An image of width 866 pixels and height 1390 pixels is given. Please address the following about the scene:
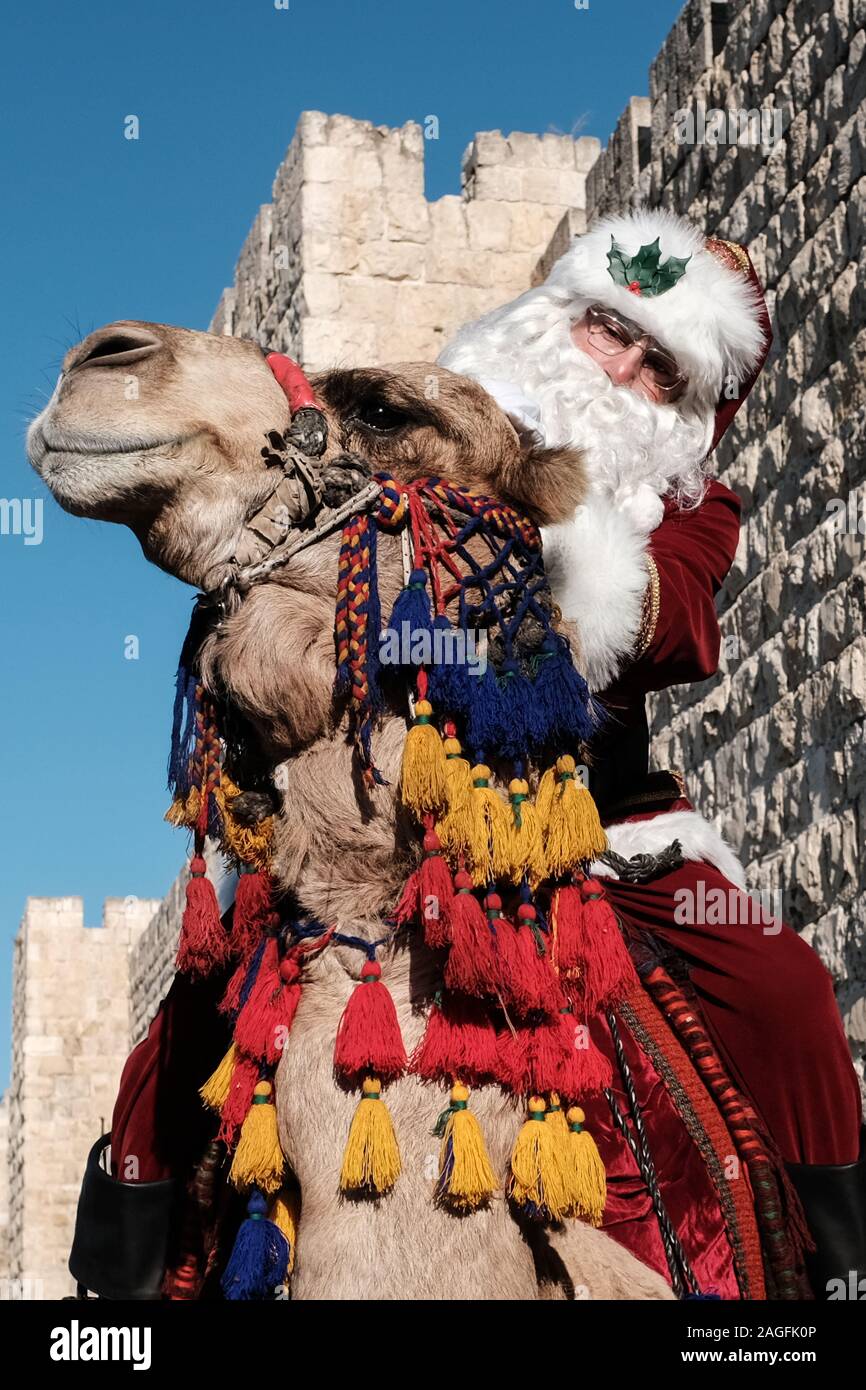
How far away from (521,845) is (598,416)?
3.83 ft

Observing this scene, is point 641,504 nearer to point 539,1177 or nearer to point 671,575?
point 671,575

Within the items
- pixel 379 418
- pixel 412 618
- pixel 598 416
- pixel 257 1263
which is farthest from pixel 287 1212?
pixel 598 416

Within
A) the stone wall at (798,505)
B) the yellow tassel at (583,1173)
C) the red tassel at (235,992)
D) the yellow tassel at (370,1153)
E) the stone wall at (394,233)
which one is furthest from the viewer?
the stone wall at (394,233)

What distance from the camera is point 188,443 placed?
8.25ft

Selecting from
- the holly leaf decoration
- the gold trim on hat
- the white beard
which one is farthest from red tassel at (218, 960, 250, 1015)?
the gold trim on hat

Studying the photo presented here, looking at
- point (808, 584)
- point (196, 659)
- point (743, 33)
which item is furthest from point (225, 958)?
point (743, 33)

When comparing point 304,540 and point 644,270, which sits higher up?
point 644,270

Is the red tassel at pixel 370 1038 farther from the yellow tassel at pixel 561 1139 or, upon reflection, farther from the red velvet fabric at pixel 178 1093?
the red velvet fabric at pixel 178 1093

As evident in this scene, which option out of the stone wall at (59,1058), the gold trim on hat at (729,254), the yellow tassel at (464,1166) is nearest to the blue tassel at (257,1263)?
the yellow tassel at (464,1166)

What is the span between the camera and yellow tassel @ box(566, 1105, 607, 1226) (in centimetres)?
243

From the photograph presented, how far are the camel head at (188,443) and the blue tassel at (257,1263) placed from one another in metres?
0.94

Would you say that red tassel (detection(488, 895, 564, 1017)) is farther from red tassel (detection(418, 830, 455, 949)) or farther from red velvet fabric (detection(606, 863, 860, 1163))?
red velvet fabric (detection(606, 863, 860, 1163))

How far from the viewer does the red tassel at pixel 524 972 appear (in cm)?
246
